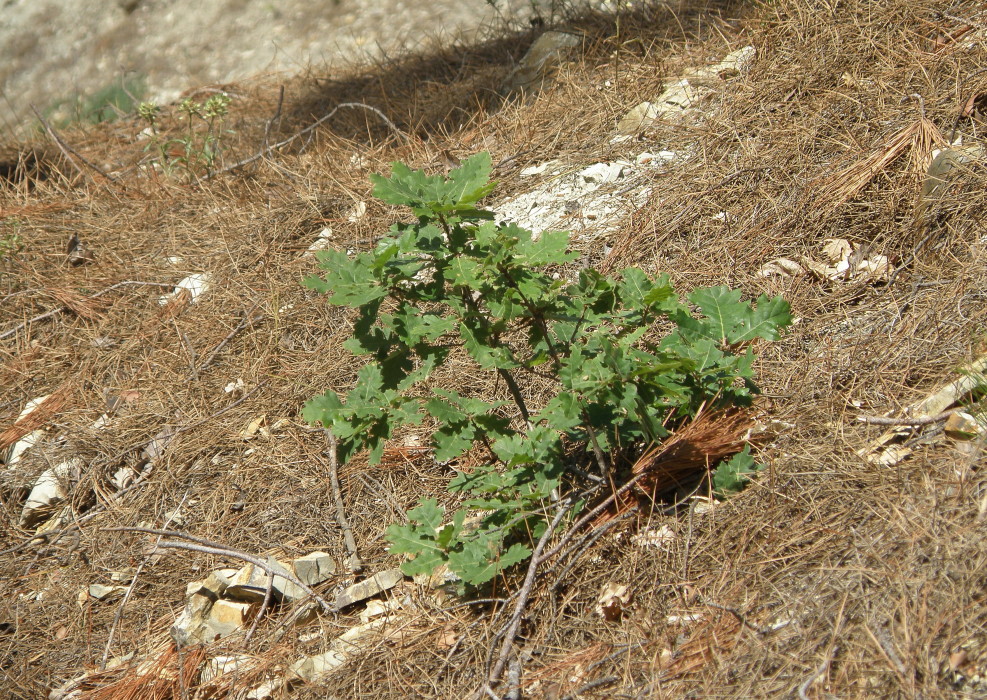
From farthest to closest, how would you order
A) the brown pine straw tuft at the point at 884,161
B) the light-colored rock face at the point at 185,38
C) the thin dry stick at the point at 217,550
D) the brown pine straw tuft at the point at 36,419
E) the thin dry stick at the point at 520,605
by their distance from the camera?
1. the light-colored rock face at the point at 185,38
2. the brown pine straw tuft at the point at 36,419
3. the brown pine straw tuft at the point at 884,161
4. the thin dry stick at the point at 217,550
5. the thin dry stick at the point at 520,605

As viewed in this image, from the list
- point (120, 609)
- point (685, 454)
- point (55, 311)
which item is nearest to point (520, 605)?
point (685, 454)

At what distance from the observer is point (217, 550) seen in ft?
8.85

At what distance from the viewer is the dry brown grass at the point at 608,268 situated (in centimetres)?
184

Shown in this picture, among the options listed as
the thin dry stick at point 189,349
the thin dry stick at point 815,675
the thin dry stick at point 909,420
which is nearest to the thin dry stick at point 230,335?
the thin dry stick at point 189,349

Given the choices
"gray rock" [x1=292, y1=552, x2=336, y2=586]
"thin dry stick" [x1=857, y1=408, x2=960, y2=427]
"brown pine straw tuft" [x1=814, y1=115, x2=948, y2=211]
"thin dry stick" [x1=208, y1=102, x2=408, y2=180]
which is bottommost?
"gray rock" [x1=292, y1=552, x2=336, y2=586]

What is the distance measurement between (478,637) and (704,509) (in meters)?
0.66

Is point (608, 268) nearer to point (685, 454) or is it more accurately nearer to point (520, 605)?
point (685, 454)

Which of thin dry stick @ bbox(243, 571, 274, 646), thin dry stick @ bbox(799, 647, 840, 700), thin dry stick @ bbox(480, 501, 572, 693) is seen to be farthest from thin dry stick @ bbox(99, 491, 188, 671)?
thin dry stick @ bbox(799, 647, 840, 700)

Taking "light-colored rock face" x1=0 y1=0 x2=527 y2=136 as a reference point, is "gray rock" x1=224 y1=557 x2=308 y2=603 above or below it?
below

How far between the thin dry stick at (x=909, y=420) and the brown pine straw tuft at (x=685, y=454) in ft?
1.00

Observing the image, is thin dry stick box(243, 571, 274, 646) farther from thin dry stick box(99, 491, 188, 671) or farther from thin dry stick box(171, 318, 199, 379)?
thin dry stick box(171, 318, 199, 379)

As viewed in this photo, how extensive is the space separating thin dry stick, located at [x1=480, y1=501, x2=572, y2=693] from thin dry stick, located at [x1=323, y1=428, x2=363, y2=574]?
2.03ft

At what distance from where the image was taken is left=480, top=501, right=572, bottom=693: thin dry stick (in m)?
1.98

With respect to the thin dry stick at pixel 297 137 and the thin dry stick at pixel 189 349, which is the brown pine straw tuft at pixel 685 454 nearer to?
the thin dry stick at pixel 189 349
